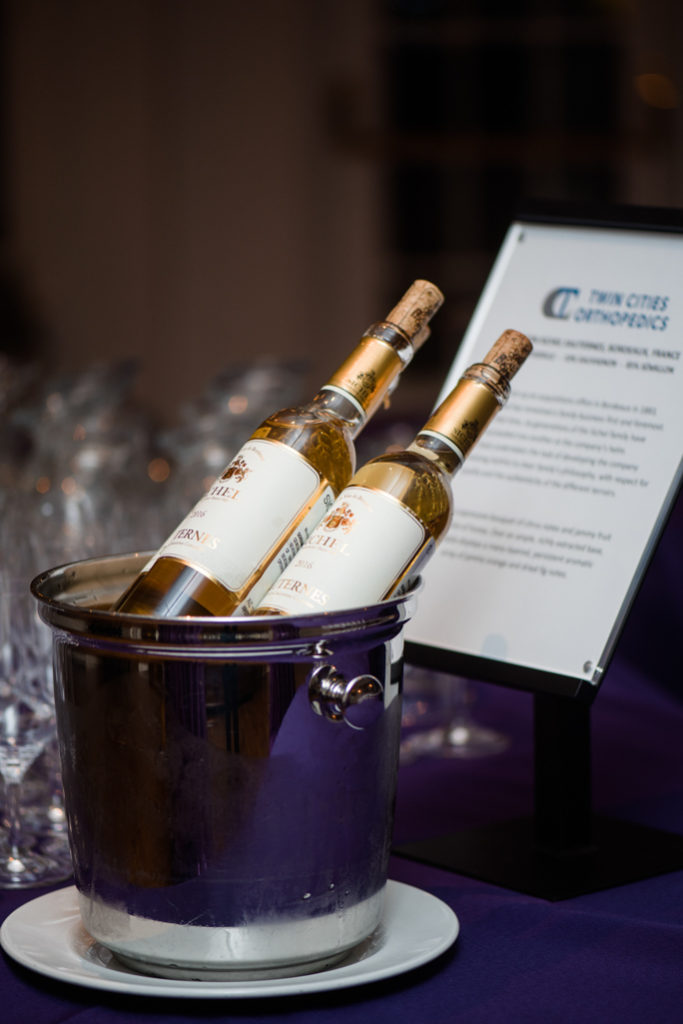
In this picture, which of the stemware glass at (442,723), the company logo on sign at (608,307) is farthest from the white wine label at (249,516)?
the stemware glass at (442,723)

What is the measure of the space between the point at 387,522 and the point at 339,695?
10 centimetres

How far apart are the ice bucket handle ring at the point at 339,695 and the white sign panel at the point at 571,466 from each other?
0.88 feet

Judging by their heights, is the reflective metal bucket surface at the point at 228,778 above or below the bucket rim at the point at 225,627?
below

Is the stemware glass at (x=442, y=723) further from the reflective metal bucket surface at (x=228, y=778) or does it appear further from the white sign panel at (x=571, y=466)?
the reflective metal bucket surface at (x=228, y=778)

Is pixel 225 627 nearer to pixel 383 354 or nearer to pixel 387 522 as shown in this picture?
pixel 387 522

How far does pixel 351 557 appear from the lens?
0.76 metres

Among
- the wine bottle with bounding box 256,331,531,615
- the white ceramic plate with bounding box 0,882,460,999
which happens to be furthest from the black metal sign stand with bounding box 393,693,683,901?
the wine bottle with bounding box 256,331,531,615

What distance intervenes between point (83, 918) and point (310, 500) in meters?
0.27

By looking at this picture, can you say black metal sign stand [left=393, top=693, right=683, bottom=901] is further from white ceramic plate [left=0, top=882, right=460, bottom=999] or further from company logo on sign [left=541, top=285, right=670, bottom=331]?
company logo on sign [left=541, top=285, right=670, bottom=331]

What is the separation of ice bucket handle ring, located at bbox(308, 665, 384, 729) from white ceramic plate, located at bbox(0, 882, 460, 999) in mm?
139

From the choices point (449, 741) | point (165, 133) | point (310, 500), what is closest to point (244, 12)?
point (165, 133)

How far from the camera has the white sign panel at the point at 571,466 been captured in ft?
3.25

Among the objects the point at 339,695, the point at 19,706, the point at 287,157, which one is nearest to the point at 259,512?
the point at 339,695

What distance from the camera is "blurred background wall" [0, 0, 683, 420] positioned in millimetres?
A: 5812
